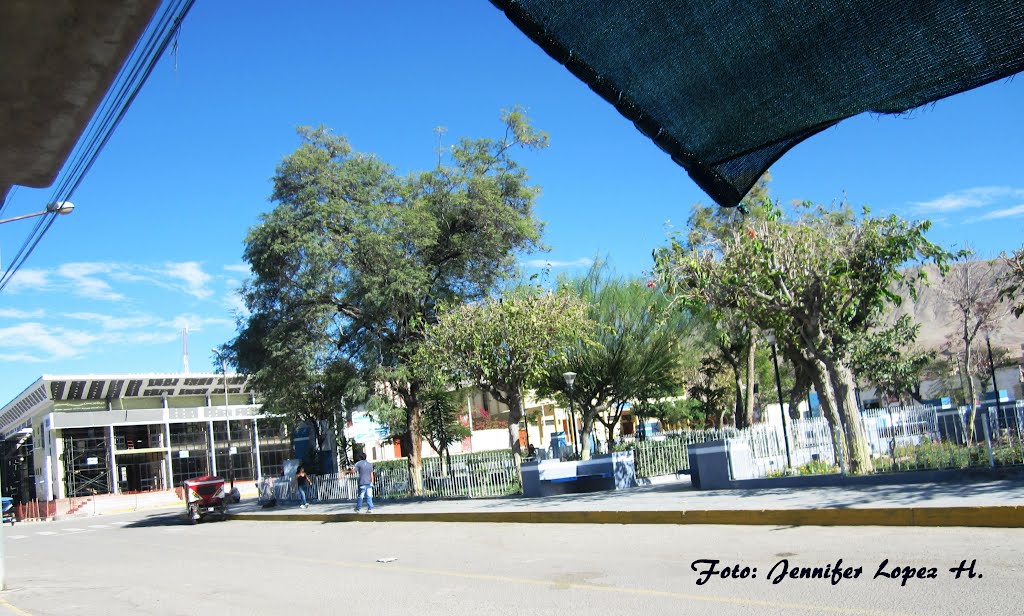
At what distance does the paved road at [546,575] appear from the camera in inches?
284

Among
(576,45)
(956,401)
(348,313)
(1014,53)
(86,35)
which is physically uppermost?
(348,313)

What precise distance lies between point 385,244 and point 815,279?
11865 millimetres

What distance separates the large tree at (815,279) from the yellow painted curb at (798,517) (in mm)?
3963

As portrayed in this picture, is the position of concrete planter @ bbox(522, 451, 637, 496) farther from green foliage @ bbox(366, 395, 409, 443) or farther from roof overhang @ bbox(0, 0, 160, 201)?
roof overhang @ bbox(0, 0, 160, 201)

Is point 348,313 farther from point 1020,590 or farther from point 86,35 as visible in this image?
point 86,35

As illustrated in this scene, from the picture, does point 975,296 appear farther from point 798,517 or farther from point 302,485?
point 302,485

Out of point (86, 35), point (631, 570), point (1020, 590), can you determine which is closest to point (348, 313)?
point (631, 570)

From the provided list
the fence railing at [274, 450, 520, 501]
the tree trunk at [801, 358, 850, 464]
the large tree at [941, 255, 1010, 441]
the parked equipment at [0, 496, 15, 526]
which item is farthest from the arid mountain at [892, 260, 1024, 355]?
the parked equipment at [0, 496, 15, 526]

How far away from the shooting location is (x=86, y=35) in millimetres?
3074

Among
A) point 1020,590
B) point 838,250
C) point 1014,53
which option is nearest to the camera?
point 1014,53

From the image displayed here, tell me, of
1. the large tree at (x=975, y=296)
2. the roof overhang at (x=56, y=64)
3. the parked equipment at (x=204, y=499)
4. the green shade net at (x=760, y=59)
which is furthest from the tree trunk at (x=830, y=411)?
the parked equipment at (x=204, y=499)

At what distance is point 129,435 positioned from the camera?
175ft

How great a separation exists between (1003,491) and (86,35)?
42.7ft

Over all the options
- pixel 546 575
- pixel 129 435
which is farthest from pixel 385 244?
pixel 129 435
